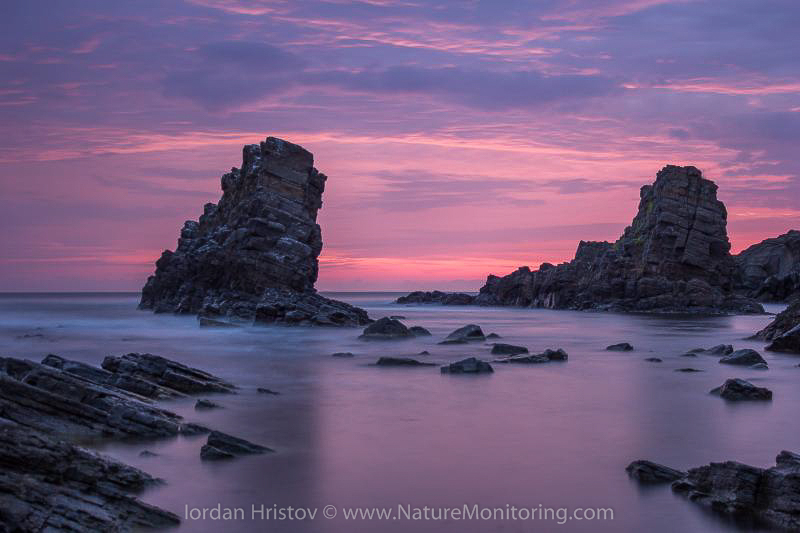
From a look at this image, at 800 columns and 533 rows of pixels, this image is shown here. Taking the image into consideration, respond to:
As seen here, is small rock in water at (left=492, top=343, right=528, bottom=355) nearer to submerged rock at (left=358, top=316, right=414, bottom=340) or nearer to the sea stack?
submerged rock at (left=358, top=316, right=414, bottom=340)

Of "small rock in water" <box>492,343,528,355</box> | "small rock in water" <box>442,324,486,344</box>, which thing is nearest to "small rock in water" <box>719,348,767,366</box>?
"small rock in water" <box>492,343,528,355</box>

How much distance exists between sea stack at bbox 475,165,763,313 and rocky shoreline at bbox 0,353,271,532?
3806 inches

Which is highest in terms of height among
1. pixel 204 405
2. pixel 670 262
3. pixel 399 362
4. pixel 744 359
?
pixel 670 262

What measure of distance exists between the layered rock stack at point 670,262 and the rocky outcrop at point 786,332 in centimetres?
6086

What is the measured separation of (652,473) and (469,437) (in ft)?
18.1

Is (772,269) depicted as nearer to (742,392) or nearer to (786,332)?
(786,332)

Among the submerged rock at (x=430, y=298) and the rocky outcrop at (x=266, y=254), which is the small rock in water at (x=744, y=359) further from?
the submerged rock at (x=430, y=298)

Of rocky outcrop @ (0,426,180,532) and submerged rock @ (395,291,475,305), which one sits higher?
submerged rock @ (395,291,475,305)

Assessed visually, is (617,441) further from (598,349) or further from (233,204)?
(233,204)

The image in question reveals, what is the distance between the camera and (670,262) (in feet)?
386

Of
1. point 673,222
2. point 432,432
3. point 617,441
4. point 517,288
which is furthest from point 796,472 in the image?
point 517,288

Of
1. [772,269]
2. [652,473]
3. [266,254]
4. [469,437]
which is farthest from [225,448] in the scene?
[772,269]

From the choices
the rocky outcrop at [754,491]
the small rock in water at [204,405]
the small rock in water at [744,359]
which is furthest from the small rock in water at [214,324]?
the rocky outcrop at [754,491]

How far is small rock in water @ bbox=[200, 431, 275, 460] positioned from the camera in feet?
51.9
